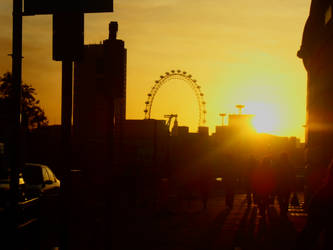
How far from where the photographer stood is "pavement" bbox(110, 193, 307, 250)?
14711mm

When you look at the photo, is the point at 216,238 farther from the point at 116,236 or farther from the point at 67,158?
the point at 67,158

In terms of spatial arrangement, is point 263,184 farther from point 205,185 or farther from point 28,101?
point 28,101

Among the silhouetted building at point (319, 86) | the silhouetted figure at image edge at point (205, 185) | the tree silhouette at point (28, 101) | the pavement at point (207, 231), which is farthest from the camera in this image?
the tree silhouette at point (28, 101)

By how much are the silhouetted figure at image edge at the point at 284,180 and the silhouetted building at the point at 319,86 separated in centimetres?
97

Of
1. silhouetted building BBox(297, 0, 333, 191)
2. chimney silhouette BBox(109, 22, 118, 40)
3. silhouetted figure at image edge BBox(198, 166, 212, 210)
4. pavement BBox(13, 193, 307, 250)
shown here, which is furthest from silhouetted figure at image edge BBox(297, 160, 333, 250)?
silhouetted figure at image edge BBox(198, 166, 212, 210)

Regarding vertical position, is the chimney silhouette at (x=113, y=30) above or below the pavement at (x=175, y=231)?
above

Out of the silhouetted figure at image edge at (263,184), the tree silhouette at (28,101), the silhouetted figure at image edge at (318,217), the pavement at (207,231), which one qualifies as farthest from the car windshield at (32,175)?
the tree silhouette at (28,101)

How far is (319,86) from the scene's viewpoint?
902 inches

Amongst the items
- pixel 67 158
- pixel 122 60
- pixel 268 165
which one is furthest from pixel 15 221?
pixel 268 165

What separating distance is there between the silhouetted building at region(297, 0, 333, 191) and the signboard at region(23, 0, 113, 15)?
38.7 feet

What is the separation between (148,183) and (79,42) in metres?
43.1

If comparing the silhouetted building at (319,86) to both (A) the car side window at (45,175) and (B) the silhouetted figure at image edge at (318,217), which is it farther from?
(B) the silhouetted figure at image edge at (318,217)

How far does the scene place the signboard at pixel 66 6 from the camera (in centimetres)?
752

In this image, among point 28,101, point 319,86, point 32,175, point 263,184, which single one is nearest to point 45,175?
point 32,175
